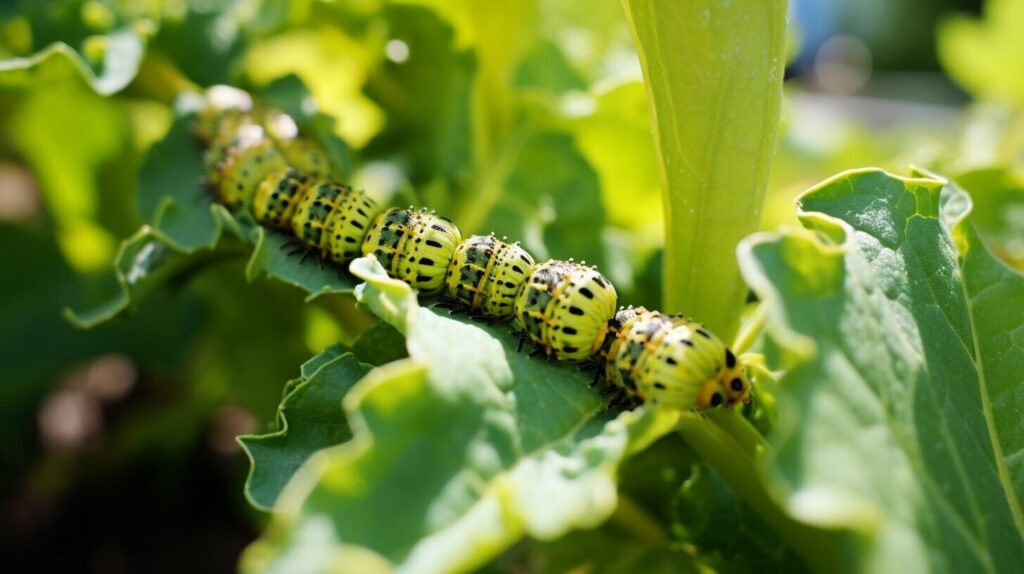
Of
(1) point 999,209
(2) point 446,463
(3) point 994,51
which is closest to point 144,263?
(2) point 446,463

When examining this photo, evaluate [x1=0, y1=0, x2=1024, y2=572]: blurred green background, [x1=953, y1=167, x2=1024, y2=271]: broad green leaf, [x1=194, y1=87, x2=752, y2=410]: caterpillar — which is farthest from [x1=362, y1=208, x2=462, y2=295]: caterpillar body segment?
[x1=953, y1=167, x2=1024, y2=271]: broad green leaf

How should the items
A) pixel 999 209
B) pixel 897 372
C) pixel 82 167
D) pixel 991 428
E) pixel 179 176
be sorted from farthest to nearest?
pixel 82 167
pixel 999 209
pixel 179 176
pixel 991 428
pixel 897 372

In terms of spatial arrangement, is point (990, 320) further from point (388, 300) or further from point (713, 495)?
point (388, 300)

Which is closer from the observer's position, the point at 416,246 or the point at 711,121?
the point at 711,121

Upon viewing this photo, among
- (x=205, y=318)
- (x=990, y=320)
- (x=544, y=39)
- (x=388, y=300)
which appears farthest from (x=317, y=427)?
(x=205, y=318)

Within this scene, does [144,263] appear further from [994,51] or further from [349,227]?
[994,51]

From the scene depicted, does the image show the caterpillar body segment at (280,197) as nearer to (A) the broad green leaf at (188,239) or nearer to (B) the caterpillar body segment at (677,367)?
(A) the broad green leaf at (188,239)

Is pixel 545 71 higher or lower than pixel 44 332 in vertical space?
higher
